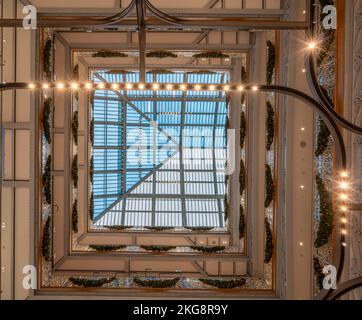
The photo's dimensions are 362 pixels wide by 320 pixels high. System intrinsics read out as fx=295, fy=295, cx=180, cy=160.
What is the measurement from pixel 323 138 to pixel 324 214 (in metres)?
2.15

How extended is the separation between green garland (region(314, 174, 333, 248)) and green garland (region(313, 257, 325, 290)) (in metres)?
0.67

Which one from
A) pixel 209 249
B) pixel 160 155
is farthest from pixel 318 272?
pixel 160 155

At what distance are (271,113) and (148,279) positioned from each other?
24.0 feet

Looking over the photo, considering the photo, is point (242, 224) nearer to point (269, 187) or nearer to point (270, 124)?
point (269, 187)

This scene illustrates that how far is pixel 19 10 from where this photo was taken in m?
9.06

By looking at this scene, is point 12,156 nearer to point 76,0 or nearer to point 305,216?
point 76,0

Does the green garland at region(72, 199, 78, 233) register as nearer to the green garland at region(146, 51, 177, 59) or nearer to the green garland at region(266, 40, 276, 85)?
the green garland at region(146, 51, 177, 59)

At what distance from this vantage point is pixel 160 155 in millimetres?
15984

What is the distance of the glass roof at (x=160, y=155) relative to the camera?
44.3 feet

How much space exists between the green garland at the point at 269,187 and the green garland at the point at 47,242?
25.8ft

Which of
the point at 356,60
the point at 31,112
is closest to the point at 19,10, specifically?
the point at 31,112

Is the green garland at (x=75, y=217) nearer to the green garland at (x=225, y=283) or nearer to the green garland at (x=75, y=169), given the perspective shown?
the green garland at (x=75, y=169)

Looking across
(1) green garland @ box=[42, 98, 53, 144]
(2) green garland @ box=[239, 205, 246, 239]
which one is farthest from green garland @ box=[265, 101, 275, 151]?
(1) green garland @ box=[42, 98, 53, 144]

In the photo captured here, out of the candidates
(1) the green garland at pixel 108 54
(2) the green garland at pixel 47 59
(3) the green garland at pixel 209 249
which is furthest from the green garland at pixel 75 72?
(3) the green garland at pixel 209 249
